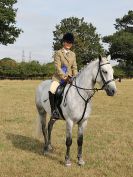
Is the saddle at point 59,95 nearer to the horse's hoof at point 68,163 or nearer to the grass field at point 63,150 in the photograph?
the horse's hoof at point 68,163

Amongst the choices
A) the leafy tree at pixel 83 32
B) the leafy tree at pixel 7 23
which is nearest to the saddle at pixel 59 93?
the leafy tree at pixel 7 23

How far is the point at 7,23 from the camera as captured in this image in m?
48.9

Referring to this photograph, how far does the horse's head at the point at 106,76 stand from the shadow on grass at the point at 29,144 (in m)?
2.22

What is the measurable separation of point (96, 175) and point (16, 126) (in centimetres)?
665

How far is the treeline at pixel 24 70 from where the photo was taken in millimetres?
64750

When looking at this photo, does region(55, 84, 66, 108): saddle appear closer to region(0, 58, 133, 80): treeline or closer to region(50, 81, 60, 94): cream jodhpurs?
region(50, 81, 60, 94): cream jodhpurs

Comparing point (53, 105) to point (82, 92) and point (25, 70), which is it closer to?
point (82, 92)

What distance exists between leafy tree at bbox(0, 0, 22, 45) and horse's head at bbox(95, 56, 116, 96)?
128 ft

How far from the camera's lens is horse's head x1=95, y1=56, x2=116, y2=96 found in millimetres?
8930

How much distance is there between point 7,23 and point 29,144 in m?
38.5

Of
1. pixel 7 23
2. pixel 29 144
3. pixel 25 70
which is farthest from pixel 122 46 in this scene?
pixel 29 144

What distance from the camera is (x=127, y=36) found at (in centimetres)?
10838

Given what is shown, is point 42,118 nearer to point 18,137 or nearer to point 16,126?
point 18,137

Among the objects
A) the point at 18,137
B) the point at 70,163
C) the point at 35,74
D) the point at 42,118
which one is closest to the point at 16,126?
the point at 18,137
